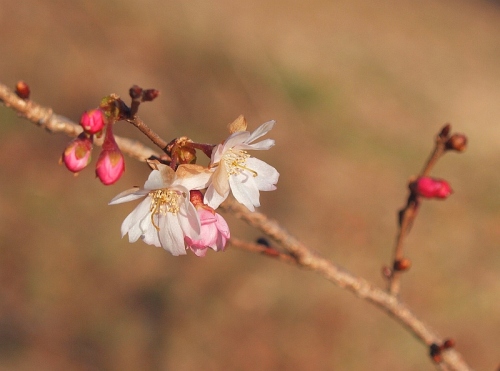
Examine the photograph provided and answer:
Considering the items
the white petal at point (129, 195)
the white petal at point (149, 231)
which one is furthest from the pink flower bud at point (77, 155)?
the white petal at point (149, 231)

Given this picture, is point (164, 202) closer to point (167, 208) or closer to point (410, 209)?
point (167, 208)

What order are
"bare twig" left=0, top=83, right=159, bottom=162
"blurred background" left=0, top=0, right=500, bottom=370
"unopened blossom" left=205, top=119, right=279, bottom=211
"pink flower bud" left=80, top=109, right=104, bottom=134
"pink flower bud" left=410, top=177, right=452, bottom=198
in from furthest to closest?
1. "blurred background" left=0, top=0, right=500, bottom=370
2. "pink flower bud" left=410, top=177, right=452, bottom=198
3. "bare twig" left=0, top=83, right=159, bottom=162
4. "unopened blossom" left=205, top=119, right=279, bottom=211
5. "pink flower bud" left=80, top=109, right=104, bottom=134

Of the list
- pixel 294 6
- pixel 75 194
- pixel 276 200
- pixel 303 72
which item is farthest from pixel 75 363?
pixel 294 6

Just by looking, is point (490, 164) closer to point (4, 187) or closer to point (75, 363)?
point (75, 363)

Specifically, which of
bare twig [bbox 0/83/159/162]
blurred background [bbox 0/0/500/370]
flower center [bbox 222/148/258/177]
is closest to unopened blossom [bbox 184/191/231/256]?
flower center [bbox 222/148/258/177]

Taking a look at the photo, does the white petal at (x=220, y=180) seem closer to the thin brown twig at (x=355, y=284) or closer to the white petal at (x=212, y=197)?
the white petal at (x=212, y=197)

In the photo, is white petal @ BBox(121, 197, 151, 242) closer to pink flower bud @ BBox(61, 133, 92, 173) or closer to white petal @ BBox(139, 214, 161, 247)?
white petal @ BBox(139, 214, 161, 247)
